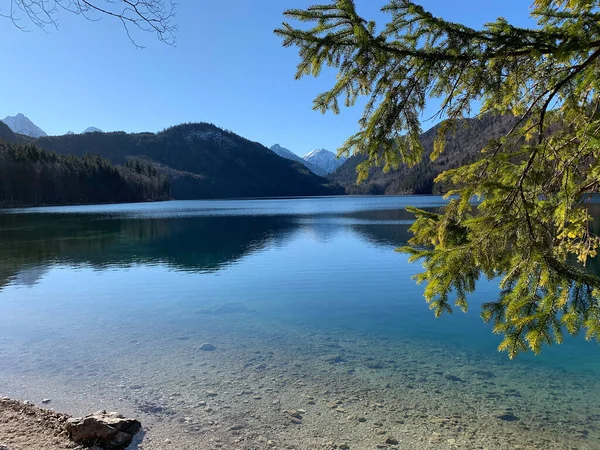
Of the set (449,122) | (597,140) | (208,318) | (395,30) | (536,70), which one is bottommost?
(208,318)

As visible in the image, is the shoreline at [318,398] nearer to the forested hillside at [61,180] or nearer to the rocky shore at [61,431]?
the rocky shore at [61,431]

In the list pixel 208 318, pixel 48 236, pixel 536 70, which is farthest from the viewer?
pixel 48 236

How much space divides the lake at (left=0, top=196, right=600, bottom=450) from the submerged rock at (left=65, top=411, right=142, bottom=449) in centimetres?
27

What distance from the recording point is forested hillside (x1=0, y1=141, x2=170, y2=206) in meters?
106

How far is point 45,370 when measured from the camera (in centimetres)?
950

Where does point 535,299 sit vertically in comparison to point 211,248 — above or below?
above

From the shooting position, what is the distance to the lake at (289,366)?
266 inches

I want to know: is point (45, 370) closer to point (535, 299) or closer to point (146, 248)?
point (535, 299)

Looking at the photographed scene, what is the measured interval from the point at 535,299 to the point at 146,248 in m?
33.5

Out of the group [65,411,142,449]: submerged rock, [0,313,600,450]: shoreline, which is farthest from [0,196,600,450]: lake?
[65,411,142,449]: submerged rock

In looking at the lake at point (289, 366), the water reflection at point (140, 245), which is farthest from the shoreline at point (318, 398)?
the water reflection at point (140, 245)

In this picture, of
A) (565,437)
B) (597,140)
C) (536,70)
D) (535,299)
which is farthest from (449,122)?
(565,437)

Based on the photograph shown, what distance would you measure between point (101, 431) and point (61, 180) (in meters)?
138

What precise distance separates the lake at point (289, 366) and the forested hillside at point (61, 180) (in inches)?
4183
